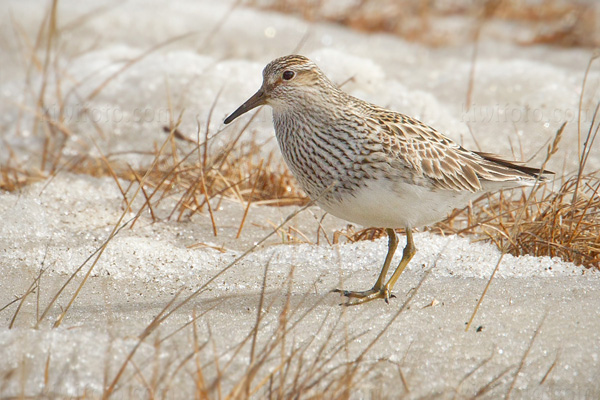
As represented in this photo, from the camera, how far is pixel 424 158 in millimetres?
3744

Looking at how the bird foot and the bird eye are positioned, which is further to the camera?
the bird eye

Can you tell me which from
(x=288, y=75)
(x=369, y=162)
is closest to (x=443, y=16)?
(x=288, y=75)

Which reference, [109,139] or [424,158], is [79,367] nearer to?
[424,158]

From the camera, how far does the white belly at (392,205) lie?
11.7 ft

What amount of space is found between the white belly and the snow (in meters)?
0.22

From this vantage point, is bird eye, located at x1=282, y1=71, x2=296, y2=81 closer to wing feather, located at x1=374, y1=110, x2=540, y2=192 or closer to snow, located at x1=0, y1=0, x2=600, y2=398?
wing feather, located at x1=374, y1=110, x2=540, y2=192

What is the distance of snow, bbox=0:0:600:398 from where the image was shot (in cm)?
290

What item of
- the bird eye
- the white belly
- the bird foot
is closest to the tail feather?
the white belly

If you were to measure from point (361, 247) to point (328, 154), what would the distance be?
0.87 meters

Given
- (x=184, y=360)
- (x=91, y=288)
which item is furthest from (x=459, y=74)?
(x=184, y=360)

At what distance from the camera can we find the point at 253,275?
Result: 402cm

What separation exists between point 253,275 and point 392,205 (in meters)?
0.93

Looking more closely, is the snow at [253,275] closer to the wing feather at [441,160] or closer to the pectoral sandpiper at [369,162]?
the pectoral sandpiper at [369,162]

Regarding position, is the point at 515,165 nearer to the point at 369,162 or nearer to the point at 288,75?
the point at 369,162
